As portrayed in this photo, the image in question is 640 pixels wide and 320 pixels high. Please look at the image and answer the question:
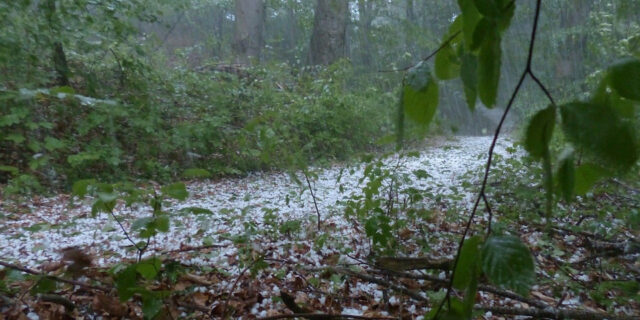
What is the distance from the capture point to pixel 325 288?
1588mm

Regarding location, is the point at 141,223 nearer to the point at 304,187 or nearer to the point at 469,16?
the point at 469,16

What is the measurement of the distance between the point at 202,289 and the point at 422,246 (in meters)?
1.16

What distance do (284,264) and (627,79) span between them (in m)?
1.57

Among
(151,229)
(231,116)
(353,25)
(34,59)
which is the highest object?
(353,25)

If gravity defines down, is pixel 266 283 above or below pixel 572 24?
below

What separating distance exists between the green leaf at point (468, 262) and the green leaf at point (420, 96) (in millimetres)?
197

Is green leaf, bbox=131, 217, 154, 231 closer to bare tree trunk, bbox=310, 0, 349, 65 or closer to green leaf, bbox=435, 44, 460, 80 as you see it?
green leaf, bbox=435, 44, 460, 80

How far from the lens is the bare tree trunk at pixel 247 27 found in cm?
802

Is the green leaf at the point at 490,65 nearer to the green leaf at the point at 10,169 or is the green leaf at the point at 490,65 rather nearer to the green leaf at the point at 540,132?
the green leaf at the point at 540,132

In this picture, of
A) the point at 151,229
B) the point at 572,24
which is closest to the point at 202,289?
the point at 151,229

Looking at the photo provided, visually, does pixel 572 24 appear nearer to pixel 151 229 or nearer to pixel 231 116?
pixel 231 116

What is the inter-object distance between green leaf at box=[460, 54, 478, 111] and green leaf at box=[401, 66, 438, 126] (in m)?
0.05

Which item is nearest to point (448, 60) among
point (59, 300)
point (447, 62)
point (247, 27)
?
point (447, 62)

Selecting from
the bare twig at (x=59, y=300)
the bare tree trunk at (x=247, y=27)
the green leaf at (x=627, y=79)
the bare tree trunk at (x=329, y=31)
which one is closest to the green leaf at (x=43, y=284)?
the bare twig at (x=59, y=300)
